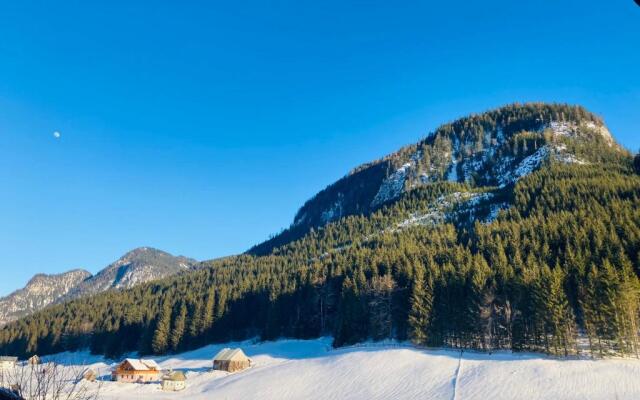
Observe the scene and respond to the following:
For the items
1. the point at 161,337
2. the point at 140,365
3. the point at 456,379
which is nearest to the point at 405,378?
the point at 456,379

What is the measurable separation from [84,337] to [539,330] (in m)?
123

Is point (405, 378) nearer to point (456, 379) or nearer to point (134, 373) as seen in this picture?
point (456, 379)

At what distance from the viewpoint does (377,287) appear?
82.1 m

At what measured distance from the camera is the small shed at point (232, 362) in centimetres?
7725

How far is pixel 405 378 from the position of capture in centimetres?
5653

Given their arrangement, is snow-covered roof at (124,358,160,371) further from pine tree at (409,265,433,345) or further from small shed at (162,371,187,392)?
pine tree at (409,265,433,345)

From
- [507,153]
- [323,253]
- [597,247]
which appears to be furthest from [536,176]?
[597,247]

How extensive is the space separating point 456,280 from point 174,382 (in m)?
46.4

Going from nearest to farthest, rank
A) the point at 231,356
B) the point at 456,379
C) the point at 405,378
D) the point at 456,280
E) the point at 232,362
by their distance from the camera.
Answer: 1. the point at 456,379
2. the point at 405,378
3. the point at 456,280
4. the point at 232,362
5. the point at 231,356

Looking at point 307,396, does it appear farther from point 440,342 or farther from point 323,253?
point 323,253

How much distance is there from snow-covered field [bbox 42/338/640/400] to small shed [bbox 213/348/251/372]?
1.41 metres

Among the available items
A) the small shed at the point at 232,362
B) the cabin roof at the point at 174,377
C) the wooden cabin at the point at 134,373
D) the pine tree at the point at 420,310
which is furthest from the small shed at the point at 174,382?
the pine tree at the point at 420,310

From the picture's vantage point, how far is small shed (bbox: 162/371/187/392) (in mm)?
69062

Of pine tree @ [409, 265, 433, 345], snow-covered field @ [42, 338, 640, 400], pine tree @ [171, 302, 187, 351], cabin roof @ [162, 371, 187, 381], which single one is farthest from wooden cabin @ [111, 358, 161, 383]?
pine tree @ [409, 265, 433, 345]
